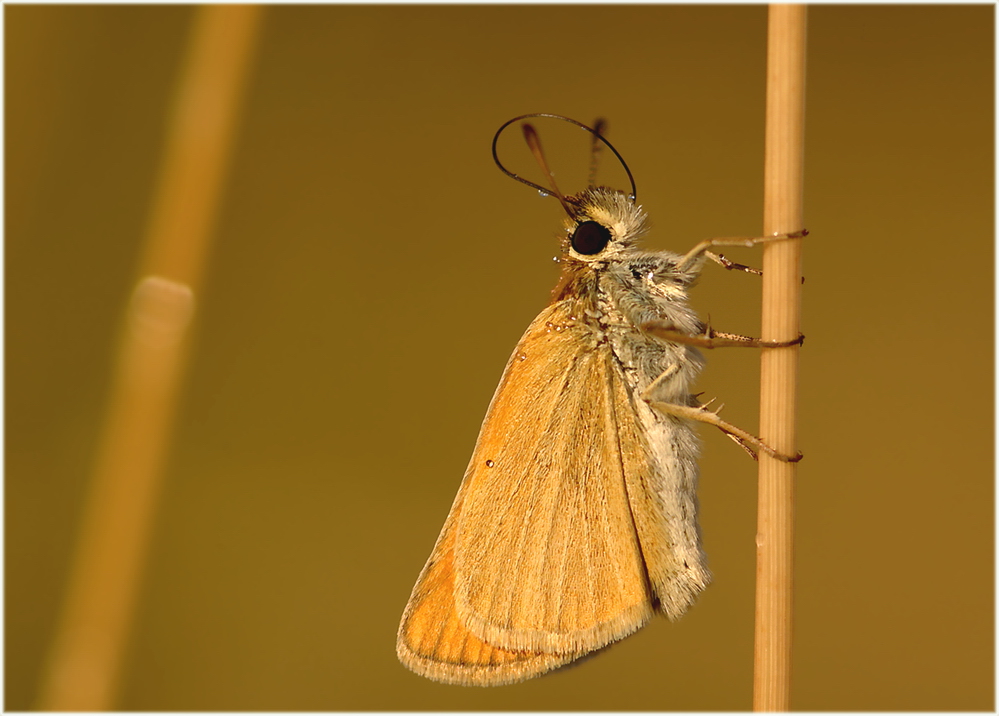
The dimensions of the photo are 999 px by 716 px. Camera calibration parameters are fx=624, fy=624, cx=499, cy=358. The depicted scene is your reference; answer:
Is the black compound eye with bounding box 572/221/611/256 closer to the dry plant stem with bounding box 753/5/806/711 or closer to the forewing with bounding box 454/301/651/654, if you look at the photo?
the forewing with bounding box 454/301/651/654

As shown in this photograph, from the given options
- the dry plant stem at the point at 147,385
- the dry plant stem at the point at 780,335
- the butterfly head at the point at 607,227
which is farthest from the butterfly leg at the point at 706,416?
the dry plant stem at the point at 147,385

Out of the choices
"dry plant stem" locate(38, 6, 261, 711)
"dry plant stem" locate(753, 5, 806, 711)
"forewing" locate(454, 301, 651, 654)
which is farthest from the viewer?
"dry plant stem" locate(38, 6, 261, 711)

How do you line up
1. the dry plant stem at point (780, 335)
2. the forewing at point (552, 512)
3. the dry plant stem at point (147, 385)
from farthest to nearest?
1. the dry plant stem at point (147, 385)
2. the forewing at point (552, 512)
3. the dry plant stem at point (780, 335)

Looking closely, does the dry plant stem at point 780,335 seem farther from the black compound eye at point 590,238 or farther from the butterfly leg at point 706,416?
the black compound eye at point 590,238

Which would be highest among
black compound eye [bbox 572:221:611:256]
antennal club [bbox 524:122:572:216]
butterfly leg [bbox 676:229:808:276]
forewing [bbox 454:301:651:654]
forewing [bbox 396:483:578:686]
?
antennal club [bbox 524:122:572:216]

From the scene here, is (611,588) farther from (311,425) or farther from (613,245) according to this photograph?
(311,425)

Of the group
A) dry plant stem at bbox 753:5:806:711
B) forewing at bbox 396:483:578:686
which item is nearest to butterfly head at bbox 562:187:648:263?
dry plant stem at bbox 753:5:806:711

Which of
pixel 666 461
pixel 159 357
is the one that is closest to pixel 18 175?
pixel 159 357
